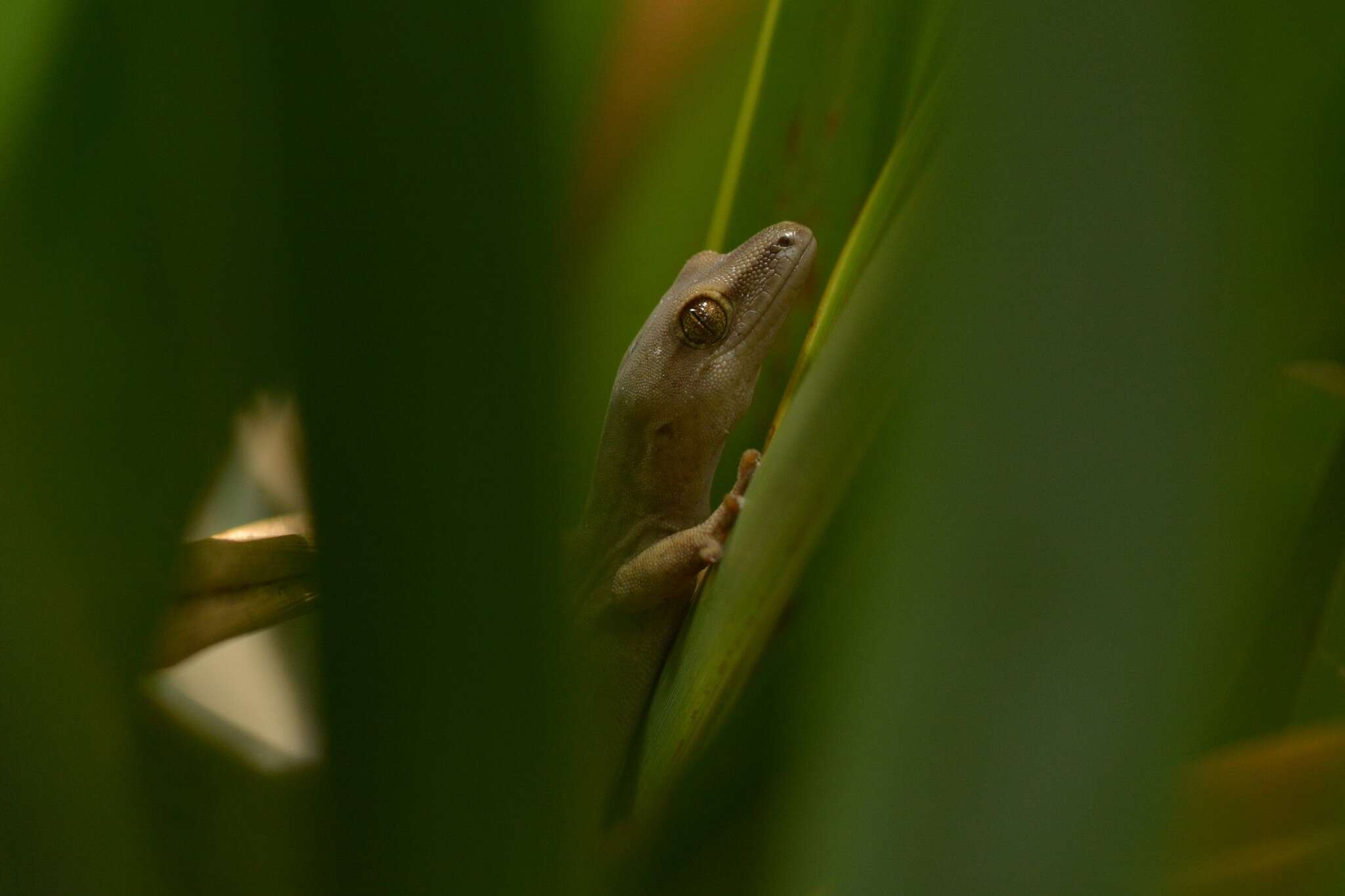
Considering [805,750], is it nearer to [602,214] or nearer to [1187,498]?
[1187,498]

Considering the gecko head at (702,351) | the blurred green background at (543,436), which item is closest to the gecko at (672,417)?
the gecko head at (702,351)

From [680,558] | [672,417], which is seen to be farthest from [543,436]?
[672,417]

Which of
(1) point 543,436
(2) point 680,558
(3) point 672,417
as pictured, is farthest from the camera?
(3) point 672,417

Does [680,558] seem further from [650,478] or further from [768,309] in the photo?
[768,309]

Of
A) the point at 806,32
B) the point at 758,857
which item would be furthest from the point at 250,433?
the point at 806,32

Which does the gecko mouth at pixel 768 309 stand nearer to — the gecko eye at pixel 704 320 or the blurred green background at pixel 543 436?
the gecko eye at pixel 704 320

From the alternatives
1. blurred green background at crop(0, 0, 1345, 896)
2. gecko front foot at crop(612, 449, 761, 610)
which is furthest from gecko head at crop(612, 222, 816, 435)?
blurred green background at crop(0, 0, 1345, 896)

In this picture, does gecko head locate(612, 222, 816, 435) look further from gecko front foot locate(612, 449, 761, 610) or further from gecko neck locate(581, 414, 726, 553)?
gecko front foot locate(612, 449, 761, 610)
